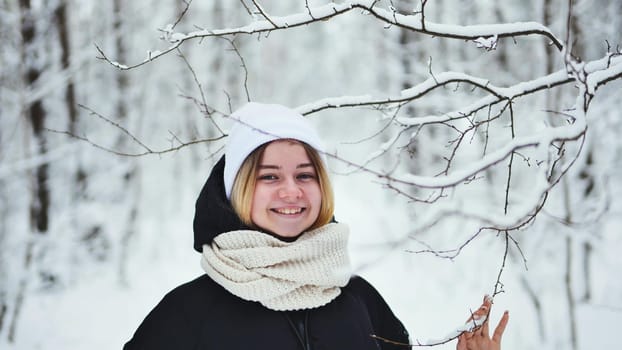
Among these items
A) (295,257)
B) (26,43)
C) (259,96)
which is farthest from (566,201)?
(259,96)

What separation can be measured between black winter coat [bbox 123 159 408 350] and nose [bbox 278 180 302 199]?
19cm

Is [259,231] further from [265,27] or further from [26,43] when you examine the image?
[26,43]

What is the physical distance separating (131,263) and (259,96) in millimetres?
8687

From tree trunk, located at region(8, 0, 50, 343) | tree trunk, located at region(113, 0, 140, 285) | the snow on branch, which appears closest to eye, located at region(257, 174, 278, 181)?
the snow on branch

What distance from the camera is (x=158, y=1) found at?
8.73 meters

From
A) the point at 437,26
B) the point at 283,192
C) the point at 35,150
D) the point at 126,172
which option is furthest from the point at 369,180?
the point at 126,172

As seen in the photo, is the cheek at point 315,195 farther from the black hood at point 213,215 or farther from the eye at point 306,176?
the black hood at point 213,215

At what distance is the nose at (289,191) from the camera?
179 cm

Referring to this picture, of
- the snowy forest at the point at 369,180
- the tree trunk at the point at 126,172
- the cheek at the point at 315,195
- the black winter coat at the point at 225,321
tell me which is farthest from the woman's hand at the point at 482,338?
the tree trunk at the point at 126,172

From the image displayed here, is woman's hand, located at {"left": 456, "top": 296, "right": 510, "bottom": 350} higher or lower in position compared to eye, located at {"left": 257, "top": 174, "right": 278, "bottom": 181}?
lower

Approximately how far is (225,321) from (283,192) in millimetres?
473

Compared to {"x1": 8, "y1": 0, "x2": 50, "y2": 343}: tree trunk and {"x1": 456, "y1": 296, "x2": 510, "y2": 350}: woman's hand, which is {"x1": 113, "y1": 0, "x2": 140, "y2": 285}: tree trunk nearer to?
{"x1": 8, "y1": 0, "x2": 50, "y2": 343}: tree trunk

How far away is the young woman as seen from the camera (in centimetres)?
171

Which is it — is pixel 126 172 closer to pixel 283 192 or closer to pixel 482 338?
pixel 283 192
